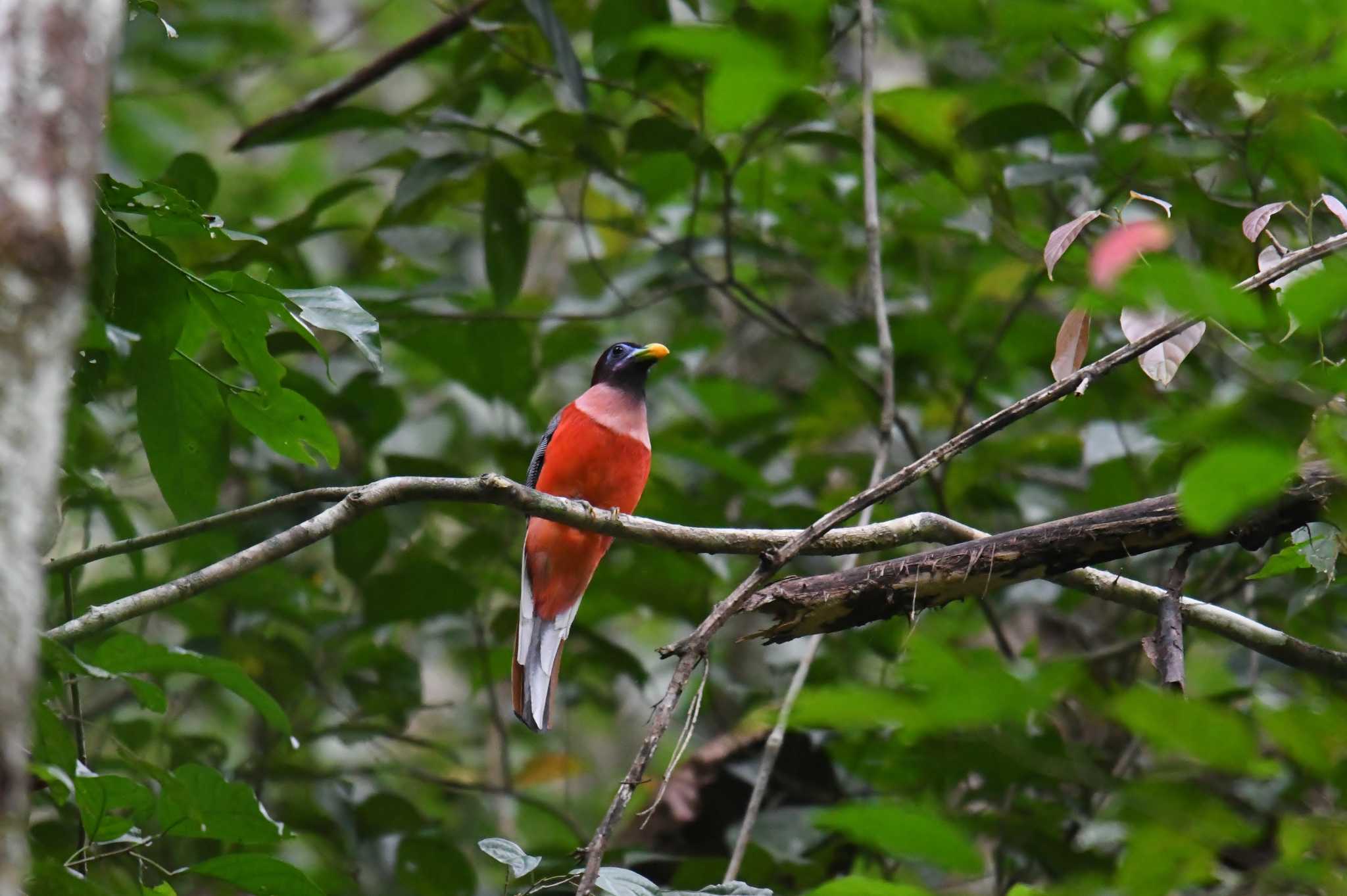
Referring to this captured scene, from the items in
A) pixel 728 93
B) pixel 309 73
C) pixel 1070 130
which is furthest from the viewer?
pixel 309 73

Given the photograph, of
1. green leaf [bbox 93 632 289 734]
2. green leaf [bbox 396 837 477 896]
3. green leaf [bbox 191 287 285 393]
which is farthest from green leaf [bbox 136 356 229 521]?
green leaf [bbox 396 837 477 896]

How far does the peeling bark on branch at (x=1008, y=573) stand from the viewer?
9.41 ft

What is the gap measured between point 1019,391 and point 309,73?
7011 millimetres

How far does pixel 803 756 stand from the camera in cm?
543

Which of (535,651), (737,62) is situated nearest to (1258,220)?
(737,62)

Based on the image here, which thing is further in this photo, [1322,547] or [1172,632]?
[1322,547]

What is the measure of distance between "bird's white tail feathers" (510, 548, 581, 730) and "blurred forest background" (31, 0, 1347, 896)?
298mm

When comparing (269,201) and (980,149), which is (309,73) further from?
(980,149)

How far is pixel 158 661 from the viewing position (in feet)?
9.27

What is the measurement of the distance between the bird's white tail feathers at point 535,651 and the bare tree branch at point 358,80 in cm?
202

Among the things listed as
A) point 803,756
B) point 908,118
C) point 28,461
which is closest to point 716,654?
point 803,756

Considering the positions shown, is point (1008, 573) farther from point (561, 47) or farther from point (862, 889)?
point (561, 47)

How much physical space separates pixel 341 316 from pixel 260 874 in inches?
52.1

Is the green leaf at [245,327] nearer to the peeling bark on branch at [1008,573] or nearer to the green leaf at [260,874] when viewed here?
the green leaf at [260,874]
